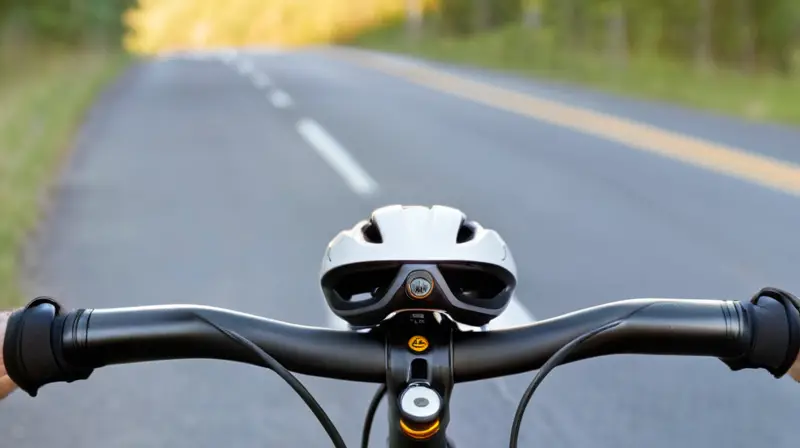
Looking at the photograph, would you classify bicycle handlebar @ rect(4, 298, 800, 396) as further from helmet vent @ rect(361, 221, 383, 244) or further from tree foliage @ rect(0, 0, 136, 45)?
tree foliage @ rect(0, 0, 136, 45)

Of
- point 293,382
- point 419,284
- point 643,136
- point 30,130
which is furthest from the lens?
point 643,136

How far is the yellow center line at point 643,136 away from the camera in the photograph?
1098cm

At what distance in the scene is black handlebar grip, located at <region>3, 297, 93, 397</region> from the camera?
5.18 ft

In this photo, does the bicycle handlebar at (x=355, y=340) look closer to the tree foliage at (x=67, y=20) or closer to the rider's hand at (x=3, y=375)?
the rider's hand at (x=3, y=375)

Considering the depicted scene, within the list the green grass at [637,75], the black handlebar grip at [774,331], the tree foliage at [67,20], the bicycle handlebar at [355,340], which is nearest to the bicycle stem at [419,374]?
the bicycle handlebar at [355,340]

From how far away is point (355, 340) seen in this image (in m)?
1.63

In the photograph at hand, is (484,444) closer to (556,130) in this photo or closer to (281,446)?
(281,446)

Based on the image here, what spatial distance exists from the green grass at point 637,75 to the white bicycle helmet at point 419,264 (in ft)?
51.2

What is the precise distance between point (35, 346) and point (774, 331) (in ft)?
3.77

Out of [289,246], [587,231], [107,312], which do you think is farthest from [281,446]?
[587,231]

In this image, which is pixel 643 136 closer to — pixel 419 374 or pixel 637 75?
pixel 637 75

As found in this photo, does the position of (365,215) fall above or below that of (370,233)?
above

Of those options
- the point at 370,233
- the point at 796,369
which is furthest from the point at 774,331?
the point at 370,233

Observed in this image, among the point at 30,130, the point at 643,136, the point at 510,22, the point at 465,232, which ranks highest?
the point at 510,22
